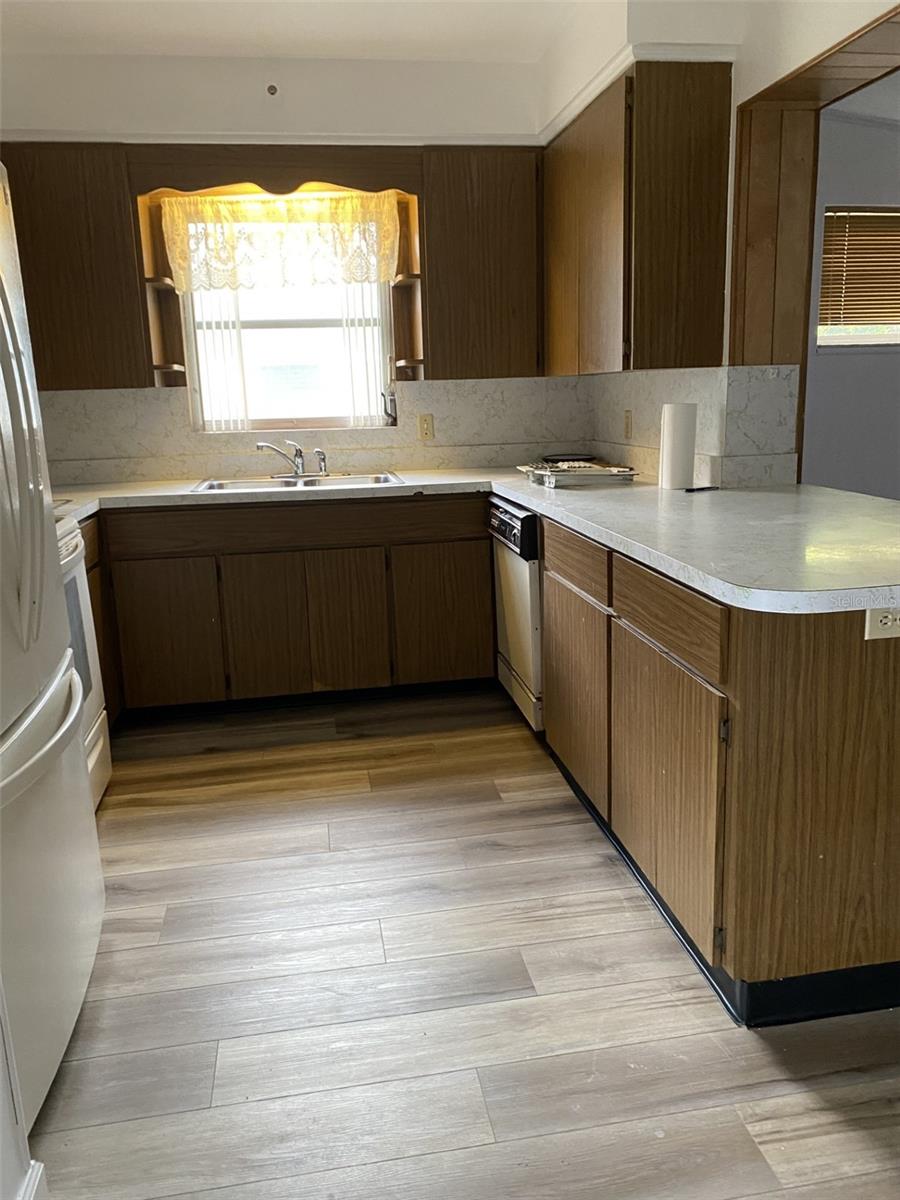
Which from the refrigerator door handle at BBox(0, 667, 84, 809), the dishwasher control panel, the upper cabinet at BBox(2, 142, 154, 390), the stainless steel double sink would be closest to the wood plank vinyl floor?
the refrigerator door handle at BBox(0, 667, 84, 809)

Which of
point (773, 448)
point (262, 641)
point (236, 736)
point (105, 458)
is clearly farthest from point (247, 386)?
point (773, 448)

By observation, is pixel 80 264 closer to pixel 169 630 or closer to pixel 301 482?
pixel 301 482

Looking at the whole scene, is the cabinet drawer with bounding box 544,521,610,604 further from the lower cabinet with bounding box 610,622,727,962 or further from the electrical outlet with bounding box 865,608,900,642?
the electrical outlet with bounding box 865,608,900,642

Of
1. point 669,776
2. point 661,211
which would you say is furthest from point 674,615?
point 661,211

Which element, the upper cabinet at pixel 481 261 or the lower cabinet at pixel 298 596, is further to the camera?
the upper cabinet at pixel 481 261

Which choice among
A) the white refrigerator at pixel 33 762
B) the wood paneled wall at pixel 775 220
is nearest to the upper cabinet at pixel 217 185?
the wood paneled wall at pixel 775 220

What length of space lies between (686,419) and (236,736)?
6.68 ft

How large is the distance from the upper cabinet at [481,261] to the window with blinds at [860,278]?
159 centimetres

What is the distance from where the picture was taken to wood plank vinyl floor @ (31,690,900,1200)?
1514 mm

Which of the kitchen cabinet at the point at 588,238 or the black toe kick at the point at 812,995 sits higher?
the kitchen cabinet at the point at 588,238

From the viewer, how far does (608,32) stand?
279 centimetres

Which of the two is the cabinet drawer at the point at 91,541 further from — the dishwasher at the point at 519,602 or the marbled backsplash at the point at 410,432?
the dishwasher at the point at 519,602

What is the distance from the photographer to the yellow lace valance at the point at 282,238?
3752 millimetres

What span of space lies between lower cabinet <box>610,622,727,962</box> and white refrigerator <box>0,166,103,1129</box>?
4.22 feet
